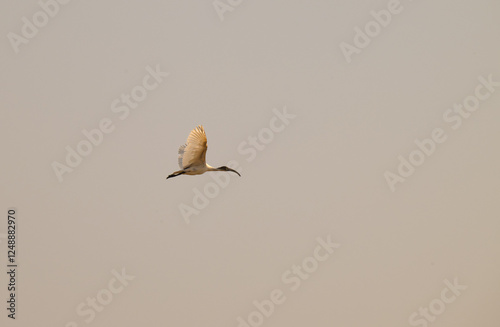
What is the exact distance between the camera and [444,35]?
10117 mm

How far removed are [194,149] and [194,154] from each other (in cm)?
5

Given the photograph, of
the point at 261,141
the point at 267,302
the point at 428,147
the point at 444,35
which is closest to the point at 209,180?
the point at 261,141

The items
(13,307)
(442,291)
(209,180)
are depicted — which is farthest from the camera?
(442,291)

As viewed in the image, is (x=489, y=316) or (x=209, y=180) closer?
(x=209, y=180)

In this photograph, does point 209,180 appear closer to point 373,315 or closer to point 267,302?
point 267,302

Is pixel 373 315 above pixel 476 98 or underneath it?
underneath

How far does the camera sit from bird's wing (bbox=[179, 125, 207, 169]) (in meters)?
6.00

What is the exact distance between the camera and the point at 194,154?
6.08 meters

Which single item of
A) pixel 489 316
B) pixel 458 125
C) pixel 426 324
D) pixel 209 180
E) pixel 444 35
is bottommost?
pixel 489 316

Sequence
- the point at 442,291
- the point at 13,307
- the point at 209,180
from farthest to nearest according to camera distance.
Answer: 1. the point at 442,291
2. the point at 209,180
3. the point at 13,307

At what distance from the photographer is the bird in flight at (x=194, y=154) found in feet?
19.7

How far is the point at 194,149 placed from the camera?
6.07 m

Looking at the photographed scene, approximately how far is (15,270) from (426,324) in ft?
19.0

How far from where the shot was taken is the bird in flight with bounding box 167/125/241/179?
6008 millimetres
